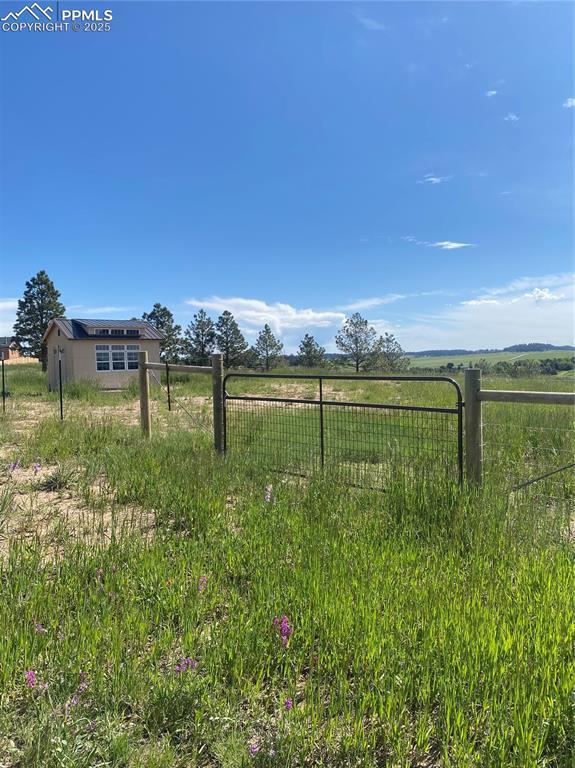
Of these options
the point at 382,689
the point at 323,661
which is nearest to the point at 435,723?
the point at 382,689

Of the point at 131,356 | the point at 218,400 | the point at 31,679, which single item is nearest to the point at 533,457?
the point at 218,400

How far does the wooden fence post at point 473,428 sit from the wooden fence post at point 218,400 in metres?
3.43

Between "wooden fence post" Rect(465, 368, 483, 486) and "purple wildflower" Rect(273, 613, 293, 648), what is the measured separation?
2.68 metres

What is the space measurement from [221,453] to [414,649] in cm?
468

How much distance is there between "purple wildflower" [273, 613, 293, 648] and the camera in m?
2.35

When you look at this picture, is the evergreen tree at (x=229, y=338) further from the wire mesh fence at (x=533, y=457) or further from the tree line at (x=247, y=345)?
the wire mesh fence at (x=533, y=457)

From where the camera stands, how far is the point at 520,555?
319cm

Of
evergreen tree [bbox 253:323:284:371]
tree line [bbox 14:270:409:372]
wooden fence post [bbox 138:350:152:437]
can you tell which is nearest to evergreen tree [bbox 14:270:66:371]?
tree line [bbox 14:270:409:372]

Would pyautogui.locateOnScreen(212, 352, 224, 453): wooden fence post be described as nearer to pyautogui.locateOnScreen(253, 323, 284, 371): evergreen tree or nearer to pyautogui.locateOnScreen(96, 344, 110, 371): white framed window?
pyautogui.locateOnScreen(96, 344, 110, 371): white framed window

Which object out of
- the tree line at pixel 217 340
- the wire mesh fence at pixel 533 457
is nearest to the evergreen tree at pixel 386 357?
the tree line at pixel 217 340

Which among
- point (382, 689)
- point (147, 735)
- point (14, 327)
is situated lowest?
point (147, 735)

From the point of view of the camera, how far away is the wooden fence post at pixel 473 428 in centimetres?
452

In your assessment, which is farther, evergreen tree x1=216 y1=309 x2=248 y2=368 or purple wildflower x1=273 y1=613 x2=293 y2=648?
evergreen tree x1=216 y1=309 x2=248 y2=368

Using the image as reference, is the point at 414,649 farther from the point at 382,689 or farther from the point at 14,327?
the point at 14,327
